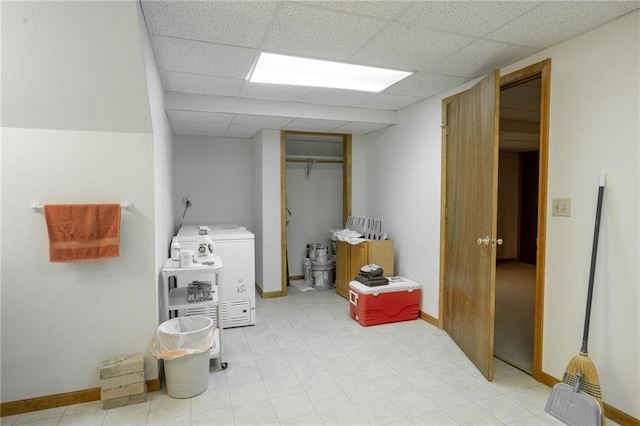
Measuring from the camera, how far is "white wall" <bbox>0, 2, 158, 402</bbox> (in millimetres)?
2035

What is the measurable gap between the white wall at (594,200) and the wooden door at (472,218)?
37 cm

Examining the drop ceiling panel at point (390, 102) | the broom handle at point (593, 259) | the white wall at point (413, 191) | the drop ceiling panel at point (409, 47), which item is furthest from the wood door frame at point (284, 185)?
the broom handle at point (593, 259)

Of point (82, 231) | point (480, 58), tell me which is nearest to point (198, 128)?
point (82, 231)

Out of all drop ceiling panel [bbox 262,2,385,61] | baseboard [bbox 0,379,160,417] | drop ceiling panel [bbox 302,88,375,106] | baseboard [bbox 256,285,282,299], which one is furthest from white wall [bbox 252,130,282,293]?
baseboard [bbox 0,379,160,417]

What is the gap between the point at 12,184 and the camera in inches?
87.2

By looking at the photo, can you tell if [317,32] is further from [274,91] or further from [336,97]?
[336,97]

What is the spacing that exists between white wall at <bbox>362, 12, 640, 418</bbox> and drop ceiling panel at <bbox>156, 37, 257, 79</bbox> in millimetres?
2029

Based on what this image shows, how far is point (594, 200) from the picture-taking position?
2258mm

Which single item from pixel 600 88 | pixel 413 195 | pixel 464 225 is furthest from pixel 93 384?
pixel 600 88

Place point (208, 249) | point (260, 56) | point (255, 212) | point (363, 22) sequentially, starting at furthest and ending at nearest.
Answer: point (255, 212)
point (208, 249)
point (260, 56)
point (363, 22)

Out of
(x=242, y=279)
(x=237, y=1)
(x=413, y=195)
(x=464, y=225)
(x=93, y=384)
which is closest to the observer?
(x=237, y=1)

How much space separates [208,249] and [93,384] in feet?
4.18

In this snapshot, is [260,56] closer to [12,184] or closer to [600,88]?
[12,184]

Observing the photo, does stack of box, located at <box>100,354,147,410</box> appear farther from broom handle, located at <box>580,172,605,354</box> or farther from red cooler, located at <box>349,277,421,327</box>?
broom handle, located at <box>580,172,605,354</box>
